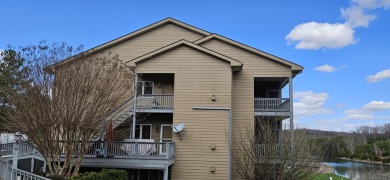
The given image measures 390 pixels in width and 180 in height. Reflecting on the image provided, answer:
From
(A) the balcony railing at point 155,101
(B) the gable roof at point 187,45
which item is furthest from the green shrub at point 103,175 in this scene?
(B) the gable roof at point 187,45

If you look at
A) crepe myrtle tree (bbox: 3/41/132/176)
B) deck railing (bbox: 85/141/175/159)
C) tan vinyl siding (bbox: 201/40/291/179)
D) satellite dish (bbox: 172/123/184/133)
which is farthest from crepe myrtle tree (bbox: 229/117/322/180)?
crepe myrtle tree (bbox: 3/41/132/176)

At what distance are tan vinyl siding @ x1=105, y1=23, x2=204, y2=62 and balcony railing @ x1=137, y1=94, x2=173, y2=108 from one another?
4048mm

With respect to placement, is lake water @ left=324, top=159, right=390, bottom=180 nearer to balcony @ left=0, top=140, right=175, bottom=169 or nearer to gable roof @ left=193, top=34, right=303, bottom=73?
gable roof @ left=193, top=34, right=303, bottom=73

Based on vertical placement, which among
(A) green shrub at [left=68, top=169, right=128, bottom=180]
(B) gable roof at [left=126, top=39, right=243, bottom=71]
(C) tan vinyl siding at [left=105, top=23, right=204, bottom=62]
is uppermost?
(C) tan vinyl siding at [left=105, top=23, right=204, bottom=62]

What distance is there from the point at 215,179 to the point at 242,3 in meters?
11.3

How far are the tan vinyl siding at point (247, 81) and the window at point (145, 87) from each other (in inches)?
207

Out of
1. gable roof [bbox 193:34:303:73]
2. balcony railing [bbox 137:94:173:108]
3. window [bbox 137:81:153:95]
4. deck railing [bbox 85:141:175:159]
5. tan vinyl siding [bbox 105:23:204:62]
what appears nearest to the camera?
deck railing [bbox 85:141:175:159]

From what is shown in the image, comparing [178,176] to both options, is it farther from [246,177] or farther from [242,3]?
[242,3]

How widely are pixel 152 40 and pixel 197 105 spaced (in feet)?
21.3

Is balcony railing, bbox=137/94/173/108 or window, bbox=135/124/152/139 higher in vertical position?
balcony railing, bbox=137/94/173/108

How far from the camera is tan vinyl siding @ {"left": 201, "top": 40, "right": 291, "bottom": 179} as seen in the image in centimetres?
2189

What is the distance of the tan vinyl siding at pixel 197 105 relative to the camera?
768 inches


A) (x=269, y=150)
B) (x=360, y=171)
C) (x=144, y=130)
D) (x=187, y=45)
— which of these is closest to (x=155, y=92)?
(x=144, y=130)

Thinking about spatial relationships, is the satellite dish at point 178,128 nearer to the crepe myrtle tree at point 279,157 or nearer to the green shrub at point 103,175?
the green shrub at point 103,175
